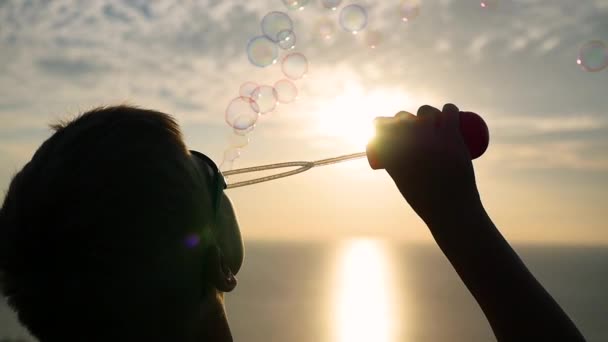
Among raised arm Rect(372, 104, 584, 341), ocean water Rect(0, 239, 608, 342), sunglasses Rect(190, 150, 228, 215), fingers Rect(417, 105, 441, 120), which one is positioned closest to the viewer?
raised arm Rect(372, 104, 584, 341)

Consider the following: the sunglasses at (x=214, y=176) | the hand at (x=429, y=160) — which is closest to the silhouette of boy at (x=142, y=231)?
the hand at (x=429, y=160)

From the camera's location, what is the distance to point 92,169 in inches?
49.6

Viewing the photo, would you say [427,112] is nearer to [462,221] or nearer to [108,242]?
[462,221]

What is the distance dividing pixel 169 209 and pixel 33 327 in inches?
18.0

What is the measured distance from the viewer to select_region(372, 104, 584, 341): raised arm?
107cm

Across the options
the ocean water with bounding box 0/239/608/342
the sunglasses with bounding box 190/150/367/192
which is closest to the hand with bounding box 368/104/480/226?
the sunglasses with bounding box 190/150/367/192

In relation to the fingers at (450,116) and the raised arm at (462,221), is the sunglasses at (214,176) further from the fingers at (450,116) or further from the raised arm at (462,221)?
the fingers at (450,116)

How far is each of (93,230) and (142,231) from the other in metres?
0.11

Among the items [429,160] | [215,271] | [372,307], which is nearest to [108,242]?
[215,271]

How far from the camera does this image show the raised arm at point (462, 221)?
107 centimetres

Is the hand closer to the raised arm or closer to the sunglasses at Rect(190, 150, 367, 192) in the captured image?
the raised arm

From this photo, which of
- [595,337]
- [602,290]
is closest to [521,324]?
[595,337]

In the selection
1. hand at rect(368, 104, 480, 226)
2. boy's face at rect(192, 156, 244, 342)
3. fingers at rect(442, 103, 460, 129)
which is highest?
fingers at rect(442, 103, 460, 129)

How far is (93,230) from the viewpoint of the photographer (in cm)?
125
